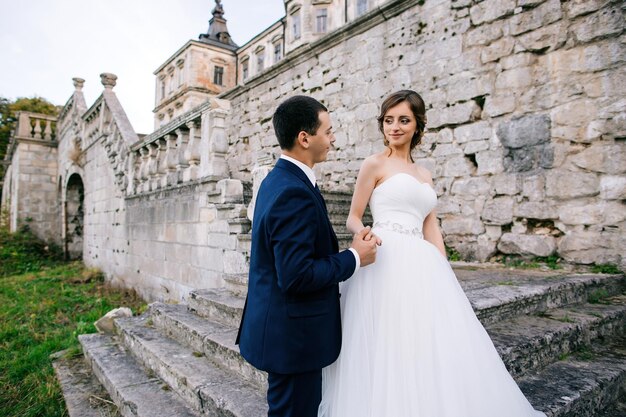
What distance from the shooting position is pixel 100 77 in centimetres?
960

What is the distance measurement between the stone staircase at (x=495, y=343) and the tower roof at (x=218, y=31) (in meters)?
38.0

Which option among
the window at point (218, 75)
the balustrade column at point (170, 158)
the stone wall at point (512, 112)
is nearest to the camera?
the stone wall at point (512, 112)

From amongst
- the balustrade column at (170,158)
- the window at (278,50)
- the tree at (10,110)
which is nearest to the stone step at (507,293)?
the balustrade column at (170,158)

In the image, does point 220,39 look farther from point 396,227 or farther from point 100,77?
point 396,227

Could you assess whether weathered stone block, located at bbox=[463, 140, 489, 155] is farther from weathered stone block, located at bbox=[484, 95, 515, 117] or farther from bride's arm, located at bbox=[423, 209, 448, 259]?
bride's arm, located at bbox=[423, 209, 448, 259]

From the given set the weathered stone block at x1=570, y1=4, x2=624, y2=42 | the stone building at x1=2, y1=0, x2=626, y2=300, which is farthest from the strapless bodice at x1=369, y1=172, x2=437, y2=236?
the weathered stone block at x1=570, y1=4, x2=624, y2=42

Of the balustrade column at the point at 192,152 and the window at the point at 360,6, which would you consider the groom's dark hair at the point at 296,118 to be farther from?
the window at the point at 360,6

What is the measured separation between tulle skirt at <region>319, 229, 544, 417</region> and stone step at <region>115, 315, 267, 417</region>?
0.75 meters

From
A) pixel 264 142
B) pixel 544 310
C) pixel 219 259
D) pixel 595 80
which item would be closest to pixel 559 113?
pixel 595 80

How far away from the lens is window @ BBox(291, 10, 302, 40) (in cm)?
2960

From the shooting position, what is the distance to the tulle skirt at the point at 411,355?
59.5 inches

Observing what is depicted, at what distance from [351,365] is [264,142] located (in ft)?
24.5

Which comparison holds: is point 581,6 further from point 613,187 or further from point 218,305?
point 218,305

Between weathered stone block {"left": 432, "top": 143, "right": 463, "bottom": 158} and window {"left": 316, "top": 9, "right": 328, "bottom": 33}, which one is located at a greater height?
window {"left": 316, "top": 9, "right": 328, "bottom": 33}
